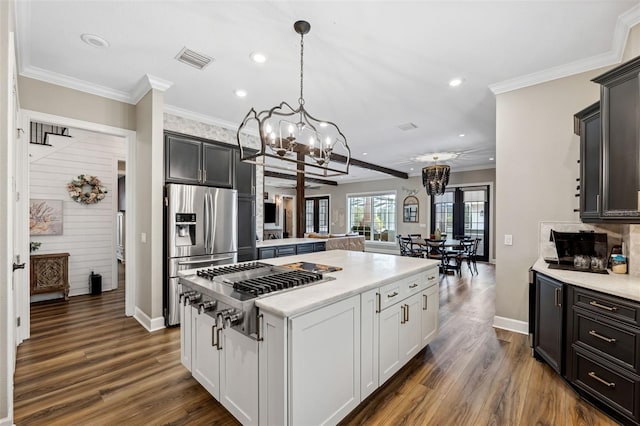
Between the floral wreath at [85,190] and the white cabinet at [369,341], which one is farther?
the floral wreath at [85,190]

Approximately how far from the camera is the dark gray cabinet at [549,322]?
2288mm

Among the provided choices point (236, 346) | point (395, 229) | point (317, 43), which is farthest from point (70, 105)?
point (395, 229)

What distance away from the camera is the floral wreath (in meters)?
4.91

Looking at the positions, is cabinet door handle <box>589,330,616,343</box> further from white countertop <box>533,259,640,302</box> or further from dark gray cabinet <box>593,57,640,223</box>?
dark gray cabinet <box>593,57,640,223</box>

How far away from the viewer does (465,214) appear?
29.2ft

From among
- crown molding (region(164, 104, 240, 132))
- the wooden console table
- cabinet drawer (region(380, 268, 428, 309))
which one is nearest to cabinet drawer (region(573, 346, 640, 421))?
cabinet drawer (region(380, 268, 428, 309))

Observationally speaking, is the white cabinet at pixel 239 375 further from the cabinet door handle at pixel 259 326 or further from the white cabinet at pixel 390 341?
the white cabinet at pixel 390 341

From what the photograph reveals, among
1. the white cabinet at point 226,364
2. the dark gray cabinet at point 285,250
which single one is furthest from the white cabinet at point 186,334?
the dark gray cabinet at point 285,250

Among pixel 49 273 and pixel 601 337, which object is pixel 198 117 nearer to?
pixel 49 273

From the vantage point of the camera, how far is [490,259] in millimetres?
8391

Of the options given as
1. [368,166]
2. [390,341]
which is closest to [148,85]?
[390,341]

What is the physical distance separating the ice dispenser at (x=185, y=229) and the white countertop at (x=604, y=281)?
3705mm

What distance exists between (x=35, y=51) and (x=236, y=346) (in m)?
3.36

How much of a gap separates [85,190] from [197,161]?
265cm
